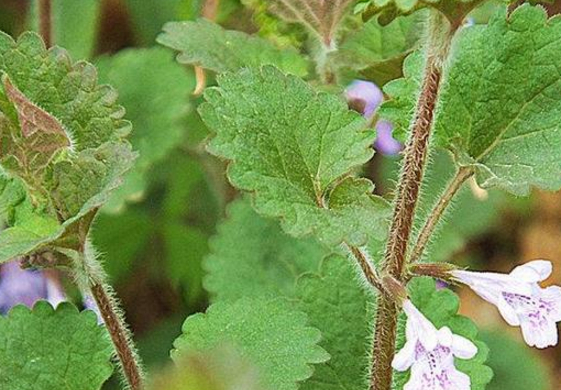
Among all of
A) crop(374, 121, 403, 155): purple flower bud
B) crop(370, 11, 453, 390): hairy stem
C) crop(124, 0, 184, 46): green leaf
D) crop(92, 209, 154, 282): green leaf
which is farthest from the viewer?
crop(124, 0, 184, 46): green leaf

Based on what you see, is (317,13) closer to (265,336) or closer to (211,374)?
(265,336)

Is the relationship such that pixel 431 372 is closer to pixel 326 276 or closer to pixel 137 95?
pixel 326 276

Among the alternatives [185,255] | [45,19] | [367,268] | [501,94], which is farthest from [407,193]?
[185,255]

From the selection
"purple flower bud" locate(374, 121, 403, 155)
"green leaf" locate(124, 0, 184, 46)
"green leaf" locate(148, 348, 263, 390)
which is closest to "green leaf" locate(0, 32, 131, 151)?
"purple flower bud" locate(374, 121, 403, 155)

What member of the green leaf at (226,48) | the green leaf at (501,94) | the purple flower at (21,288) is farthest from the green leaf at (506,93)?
the purple flower at (21,288)

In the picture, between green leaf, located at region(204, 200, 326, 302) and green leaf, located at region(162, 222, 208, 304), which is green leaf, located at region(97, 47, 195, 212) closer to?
green leaf, located at region(204, 200, 326, 302)

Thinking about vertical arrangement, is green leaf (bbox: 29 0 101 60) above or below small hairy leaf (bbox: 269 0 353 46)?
below

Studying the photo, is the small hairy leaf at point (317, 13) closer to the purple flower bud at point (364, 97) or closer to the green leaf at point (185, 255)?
the purple flower bud at point (364, 97)

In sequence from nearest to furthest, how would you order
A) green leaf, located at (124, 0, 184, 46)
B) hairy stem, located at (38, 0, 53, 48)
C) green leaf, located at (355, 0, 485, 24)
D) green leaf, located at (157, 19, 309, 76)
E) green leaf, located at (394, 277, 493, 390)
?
green leaf, located at (355, 0, 485, 24) < green leaf, located at (394, 277, 493, 390) < green leaf, located at (157, 19, 309, 76) < hairy stem, located at (38, 0, 53, 48) < green leaf, located at (124, 0, 184, 46)
